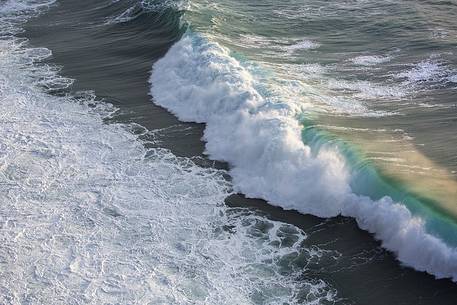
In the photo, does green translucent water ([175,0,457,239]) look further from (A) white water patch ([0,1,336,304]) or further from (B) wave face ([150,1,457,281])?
(A) white water patch ([0,1,336,304])

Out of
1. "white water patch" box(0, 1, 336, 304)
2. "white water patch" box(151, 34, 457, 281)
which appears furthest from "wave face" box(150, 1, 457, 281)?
"white water patch" box(0, 1, 336, 304)

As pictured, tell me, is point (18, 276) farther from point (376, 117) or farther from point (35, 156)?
point (376, 117)

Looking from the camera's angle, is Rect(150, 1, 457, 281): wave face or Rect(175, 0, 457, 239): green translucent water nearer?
Rect(150, 1, 457, 281): wave face

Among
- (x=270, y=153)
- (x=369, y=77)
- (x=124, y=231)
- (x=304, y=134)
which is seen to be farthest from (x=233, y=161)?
(x=369, y=77)

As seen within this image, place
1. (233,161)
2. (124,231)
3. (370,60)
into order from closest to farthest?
(124,231)
(233,161)
(370,60)

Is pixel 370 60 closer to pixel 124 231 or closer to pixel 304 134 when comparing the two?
pixel 304 134

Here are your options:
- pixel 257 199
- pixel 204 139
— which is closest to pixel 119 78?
pixel 204 139

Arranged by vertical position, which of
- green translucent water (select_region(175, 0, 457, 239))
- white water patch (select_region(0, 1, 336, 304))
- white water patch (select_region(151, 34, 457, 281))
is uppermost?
green translucent water (select_region(175, 0, 457, 239))

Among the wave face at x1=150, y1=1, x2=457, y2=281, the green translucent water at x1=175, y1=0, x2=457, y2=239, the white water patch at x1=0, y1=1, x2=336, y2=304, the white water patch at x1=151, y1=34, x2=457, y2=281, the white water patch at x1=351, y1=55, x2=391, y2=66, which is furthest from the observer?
the white water patch at x1=351, y1=55, x2=391, y2=66
